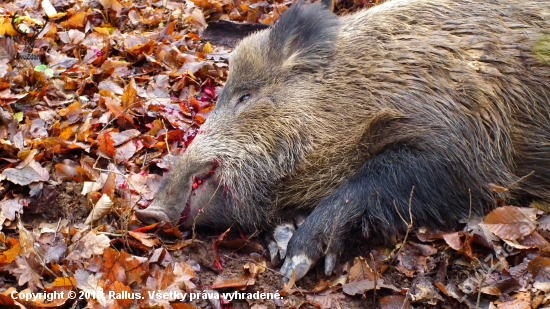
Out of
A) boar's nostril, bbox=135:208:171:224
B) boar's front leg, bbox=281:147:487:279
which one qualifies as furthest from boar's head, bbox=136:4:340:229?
boar's front leg, bbox=281:147:487:279

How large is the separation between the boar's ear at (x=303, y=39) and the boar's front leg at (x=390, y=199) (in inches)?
37.7

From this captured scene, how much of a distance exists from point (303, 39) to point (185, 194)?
1.52 m

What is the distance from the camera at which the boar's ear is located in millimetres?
4863

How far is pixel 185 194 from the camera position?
441cm

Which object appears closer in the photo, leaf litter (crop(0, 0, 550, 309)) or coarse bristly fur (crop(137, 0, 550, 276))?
leaf litter (crop(0, 0, 550, 309))

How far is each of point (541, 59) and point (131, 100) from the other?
3.39 metres

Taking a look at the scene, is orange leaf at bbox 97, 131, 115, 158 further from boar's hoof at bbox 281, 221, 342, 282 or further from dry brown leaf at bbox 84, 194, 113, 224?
boar's hoof at bbox 281, 221, 342, 282

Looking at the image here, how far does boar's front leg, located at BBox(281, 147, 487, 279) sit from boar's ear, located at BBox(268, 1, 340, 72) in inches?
37.7

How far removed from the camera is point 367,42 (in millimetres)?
4906

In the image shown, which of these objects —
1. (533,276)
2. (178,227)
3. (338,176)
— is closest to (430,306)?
(533,276)

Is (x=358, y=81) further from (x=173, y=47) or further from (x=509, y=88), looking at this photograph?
(x=173, y=47)

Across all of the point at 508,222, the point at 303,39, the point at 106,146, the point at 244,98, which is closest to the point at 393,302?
the point at 508,222

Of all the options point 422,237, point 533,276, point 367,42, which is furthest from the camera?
point 367,42

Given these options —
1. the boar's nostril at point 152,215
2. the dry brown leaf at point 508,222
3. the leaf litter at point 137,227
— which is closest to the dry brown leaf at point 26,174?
the leaf litter at point 137,227
